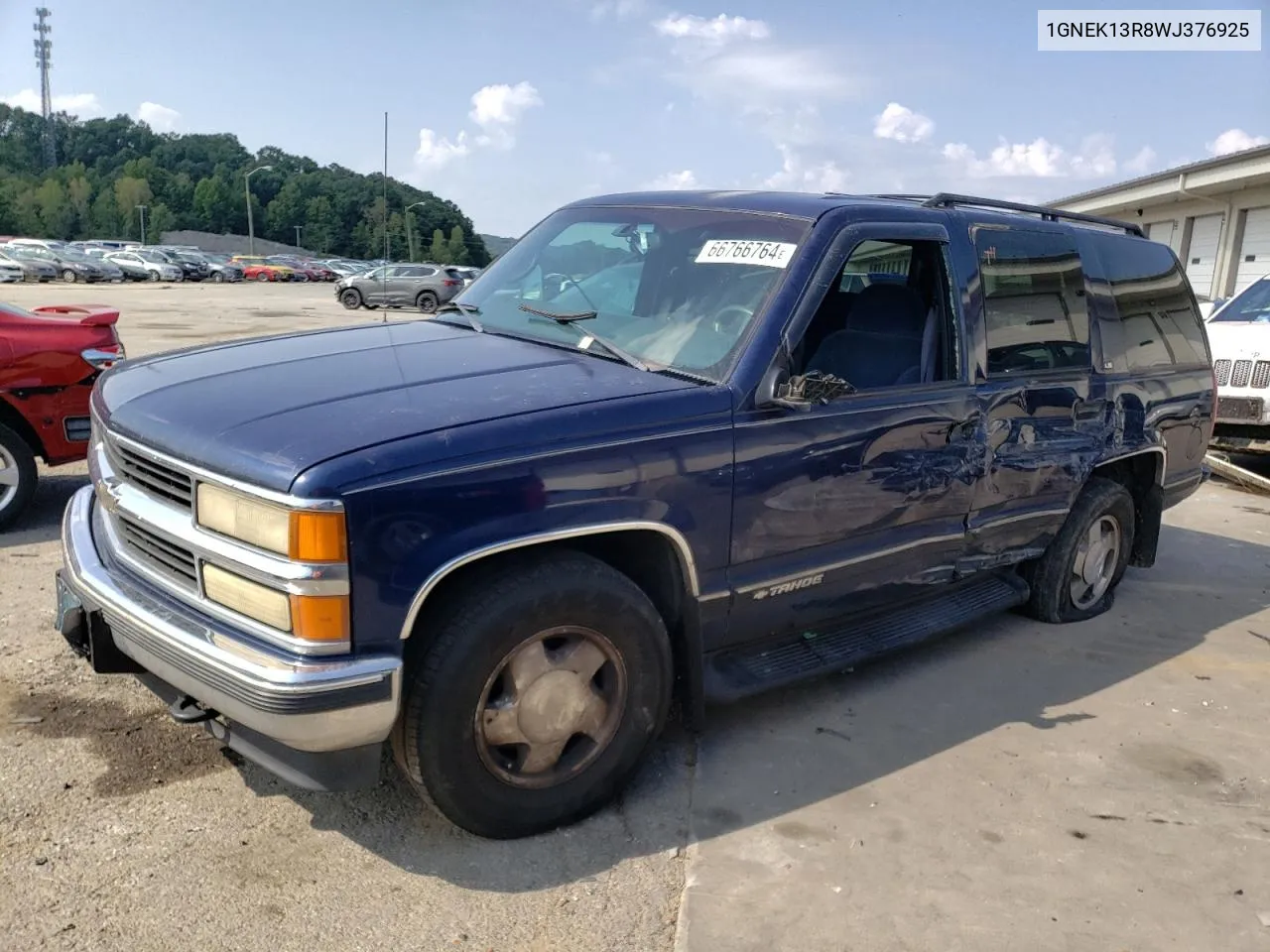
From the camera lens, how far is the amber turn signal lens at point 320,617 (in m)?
2.46

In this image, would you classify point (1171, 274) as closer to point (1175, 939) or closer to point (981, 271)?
point (981, 271)

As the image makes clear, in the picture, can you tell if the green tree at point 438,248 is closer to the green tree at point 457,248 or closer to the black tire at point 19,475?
the green tree at point 457,248

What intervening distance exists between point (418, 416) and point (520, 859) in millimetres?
1316

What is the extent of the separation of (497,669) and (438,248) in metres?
105

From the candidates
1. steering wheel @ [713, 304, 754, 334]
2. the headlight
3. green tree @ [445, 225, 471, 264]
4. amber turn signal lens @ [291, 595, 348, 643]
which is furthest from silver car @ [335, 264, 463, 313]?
green tree @ [445, 225, 471, 264]

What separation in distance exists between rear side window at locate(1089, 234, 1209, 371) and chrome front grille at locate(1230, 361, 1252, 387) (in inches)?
146

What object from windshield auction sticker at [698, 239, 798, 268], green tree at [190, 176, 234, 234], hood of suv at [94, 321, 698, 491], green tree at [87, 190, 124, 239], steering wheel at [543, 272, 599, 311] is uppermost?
green tree at [190, 176, 234, 234]

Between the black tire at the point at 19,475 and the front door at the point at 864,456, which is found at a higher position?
the front door at the point at 864,456

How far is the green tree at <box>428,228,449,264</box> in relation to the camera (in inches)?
3994

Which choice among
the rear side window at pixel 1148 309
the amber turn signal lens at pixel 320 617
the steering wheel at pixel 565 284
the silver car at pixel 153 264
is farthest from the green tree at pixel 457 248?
the amber turn signal lens at pixel 320 617

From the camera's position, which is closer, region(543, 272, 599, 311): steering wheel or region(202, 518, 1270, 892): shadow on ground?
region(202, 518, 1270, 892): shadow on ground

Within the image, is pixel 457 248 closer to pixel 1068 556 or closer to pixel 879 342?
pixel 1068 556

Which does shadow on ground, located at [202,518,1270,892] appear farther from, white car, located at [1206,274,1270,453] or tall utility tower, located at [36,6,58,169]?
tall utility tower, located at [36,6,58,169]

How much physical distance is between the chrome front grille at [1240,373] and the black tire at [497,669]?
777 cm
